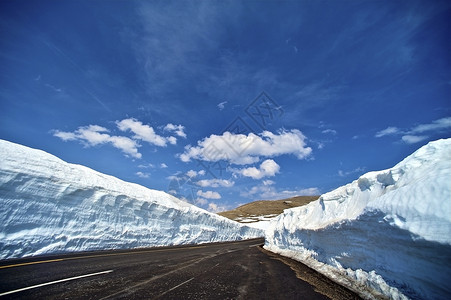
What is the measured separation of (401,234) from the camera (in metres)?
4.46

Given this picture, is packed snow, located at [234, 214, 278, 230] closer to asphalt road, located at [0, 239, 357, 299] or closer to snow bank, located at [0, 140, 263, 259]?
snow bank, located at [0, 140, 263, 259]

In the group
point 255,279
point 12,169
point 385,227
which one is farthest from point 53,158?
point 385,227

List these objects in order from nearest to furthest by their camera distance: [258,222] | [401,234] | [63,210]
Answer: [401,234], [63,210], [258,222]

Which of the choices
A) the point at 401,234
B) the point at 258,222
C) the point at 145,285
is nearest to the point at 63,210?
the point at 145,285

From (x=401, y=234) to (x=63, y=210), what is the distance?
1442 centimetres

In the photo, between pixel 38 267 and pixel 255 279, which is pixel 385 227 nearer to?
pixel 255 279

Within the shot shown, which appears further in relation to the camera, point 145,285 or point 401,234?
point 145,285

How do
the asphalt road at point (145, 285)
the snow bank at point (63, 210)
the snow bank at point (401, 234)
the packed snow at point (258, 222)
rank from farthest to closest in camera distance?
the packed snow at point (258, 222), the snow bank at point (63, 210), the asphalt road at point (145, 285), the snow bank at point (401, 234)

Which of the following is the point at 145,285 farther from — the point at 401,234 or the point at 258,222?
the point at 258,222

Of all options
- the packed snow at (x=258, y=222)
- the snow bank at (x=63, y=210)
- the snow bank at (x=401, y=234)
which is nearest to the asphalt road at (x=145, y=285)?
the snow bank at (x=401, y=234)

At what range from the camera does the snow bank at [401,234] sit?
377 cm

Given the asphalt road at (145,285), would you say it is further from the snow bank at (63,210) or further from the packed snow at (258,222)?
the packed snow at (258,222)

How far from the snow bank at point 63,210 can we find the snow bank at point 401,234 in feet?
39.3

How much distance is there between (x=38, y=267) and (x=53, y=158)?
341 inches
